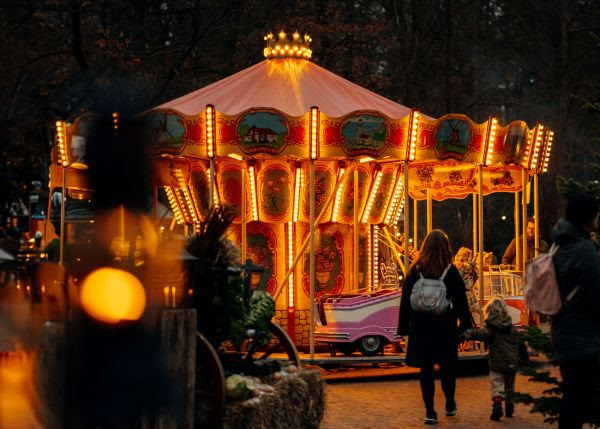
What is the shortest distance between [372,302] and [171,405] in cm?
981

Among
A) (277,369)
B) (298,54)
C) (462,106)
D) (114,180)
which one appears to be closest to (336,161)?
(298,54)

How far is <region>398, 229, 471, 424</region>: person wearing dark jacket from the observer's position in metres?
12.4

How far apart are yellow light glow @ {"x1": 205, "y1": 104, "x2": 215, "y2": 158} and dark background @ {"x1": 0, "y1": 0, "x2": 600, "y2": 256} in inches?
455

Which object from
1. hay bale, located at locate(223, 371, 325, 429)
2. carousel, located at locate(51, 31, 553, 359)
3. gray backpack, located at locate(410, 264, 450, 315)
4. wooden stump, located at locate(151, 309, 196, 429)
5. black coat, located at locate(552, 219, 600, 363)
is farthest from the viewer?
carousel, located at locate(51, 31, 553, 359)

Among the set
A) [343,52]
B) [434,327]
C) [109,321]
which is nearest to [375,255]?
[434,327]

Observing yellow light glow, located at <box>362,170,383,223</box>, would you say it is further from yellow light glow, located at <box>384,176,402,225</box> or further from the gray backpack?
the gray backpack

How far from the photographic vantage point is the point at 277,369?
11.4 meters

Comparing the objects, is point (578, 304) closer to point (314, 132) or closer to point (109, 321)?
point (109, 321)

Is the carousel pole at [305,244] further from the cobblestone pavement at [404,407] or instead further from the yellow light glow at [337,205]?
the cobblestone pavement at [404,407]

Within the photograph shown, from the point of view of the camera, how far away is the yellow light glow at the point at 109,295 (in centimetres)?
697

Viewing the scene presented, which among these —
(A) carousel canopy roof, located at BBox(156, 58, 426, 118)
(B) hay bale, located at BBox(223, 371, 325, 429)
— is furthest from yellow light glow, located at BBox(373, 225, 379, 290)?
(B) hay bale, located at BBox(223, 371, 325, 429)

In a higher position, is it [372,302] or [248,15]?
[248,15]

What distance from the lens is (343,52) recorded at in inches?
1293

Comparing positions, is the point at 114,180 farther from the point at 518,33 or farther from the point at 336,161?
the point at 518,33
